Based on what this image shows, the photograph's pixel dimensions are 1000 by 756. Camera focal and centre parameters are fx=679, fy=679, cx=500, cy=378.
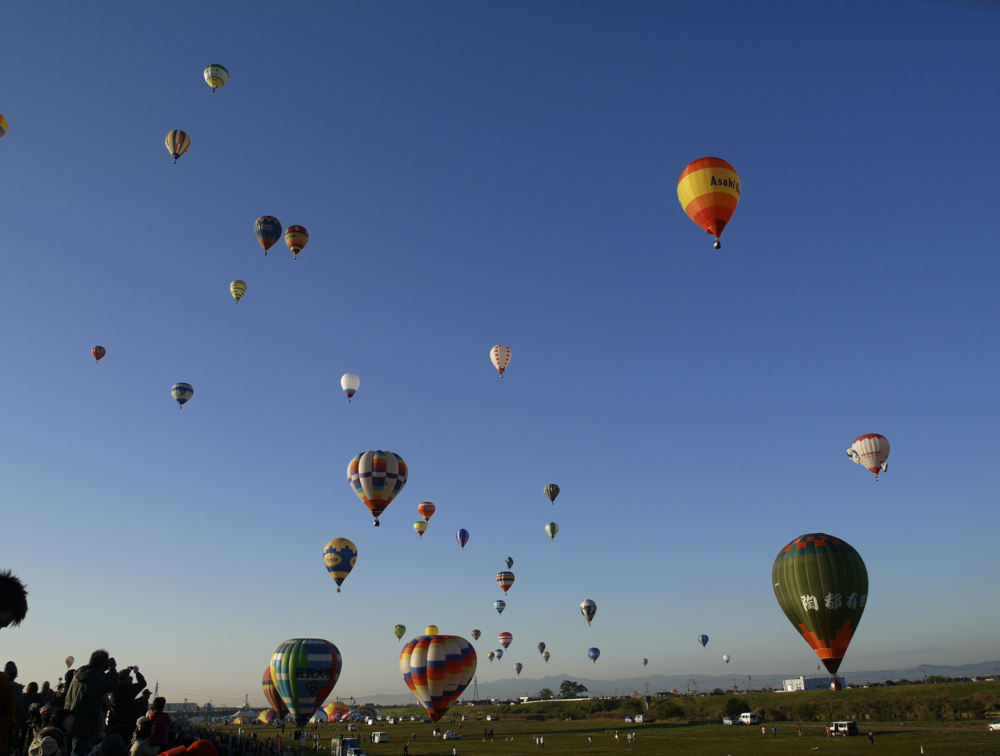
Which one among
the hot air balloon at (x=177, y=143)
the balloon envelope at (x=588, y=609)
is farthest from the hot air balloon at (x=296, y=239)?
the balloon envelope at (x=588, y=609)

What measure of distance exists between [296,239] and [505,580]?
4417 cm

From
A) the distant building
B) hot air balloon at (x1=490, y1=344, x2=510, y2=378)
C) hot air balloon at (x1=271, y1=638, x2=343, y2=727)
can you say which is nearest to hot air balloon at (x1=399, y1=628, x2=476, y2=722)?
hot air balloon at (x1=271, y1=638, x2=343, y2=727)

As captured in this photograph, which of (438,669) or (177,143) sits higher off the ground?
(177,143)

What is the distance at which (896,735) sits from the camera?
43000 mm

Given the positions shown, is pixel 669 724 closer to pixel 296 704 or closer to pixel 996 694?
pixel 996 694

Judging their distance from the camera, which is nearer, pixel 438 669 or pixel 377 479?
pixel 438 669

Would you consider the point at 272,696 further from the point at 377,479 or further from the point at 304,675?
the point at 377,479

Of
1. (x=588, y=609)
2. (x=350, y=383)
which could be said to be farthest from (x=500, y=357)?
(x=588, y=609)

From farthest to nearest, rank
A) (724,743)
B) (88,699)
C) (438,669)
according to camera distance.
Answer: (724,743) → (438,669) → (88,699)

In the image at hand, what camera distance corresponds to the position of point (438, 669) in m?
40.6

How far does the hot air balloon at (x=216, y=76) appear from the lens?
137 feet

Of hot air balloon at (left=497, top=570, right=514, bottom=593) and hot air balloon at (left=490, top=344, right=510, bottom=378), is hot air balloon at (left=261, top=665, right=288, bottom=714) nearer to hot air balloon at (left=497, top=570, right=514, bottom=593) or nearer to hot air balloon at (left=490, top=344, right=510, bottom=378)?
hot air balloon at (left=490, top=344, right=510, bottom=378)

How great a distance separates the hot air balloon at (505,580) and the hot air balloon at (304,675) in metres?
34.8

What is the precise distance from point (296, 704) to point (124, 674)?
3321 centimetres
